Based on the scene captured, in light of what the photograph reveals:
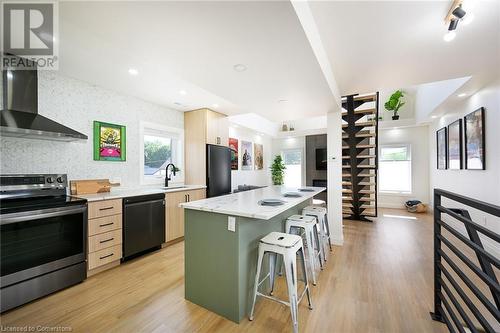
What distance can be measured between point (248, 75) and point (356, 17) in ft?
3.42

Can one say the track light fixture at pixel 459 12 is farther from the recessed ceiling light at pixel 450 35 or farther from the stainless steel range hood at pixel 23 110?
the stainless steel range hood at pixel 23 110

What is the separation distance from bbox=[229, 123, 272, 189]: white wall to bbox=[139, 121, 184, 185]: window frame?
1733 millimetres

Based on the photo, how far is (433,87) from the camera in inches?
179

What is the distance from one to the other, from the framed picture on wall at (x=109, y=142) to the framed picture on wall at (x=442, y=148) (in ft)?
21.2

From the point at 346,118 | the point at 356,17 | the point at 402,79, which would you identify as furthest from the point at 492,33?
the point at 346,118

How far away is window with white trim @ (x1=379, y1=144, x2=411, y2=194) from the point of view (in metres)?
6.39

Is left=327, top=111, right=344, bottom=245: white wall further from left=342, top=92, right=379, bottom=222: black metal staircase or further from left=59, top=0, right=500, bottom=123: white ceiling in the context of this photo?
left=342, top=92, right=379, bottom=222: black metal staircase

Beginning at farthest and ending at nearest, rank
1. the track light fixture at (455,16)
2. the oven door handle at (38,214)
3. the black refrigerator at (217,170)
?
the black refrigerator at (217,170), the oven door handle at (38,214), the track light fixture at (455,16)

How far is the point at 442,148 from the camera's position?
4863mm

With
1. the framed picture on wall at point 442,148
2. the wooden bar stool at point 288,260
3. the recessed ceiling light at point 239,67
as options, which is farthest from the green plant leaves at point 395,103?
the wooden bar stool at point 288,260

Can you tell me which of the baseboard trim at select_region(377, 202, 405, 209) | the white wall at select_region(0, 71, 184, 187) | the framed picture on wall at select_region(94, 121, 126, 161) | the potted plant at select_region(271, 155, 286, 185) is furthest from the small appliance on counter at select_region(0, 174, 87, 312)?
the baseboard trim at select_region(377, 202, 405, 209)

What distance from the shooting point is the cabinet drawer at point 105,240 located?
2483mm

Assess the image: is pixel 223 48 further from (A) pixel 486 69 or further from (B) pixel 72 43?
(A) pixel 486 69

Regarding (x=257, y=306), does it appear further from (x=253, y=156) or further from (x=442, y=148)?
(x=442, y=148)
